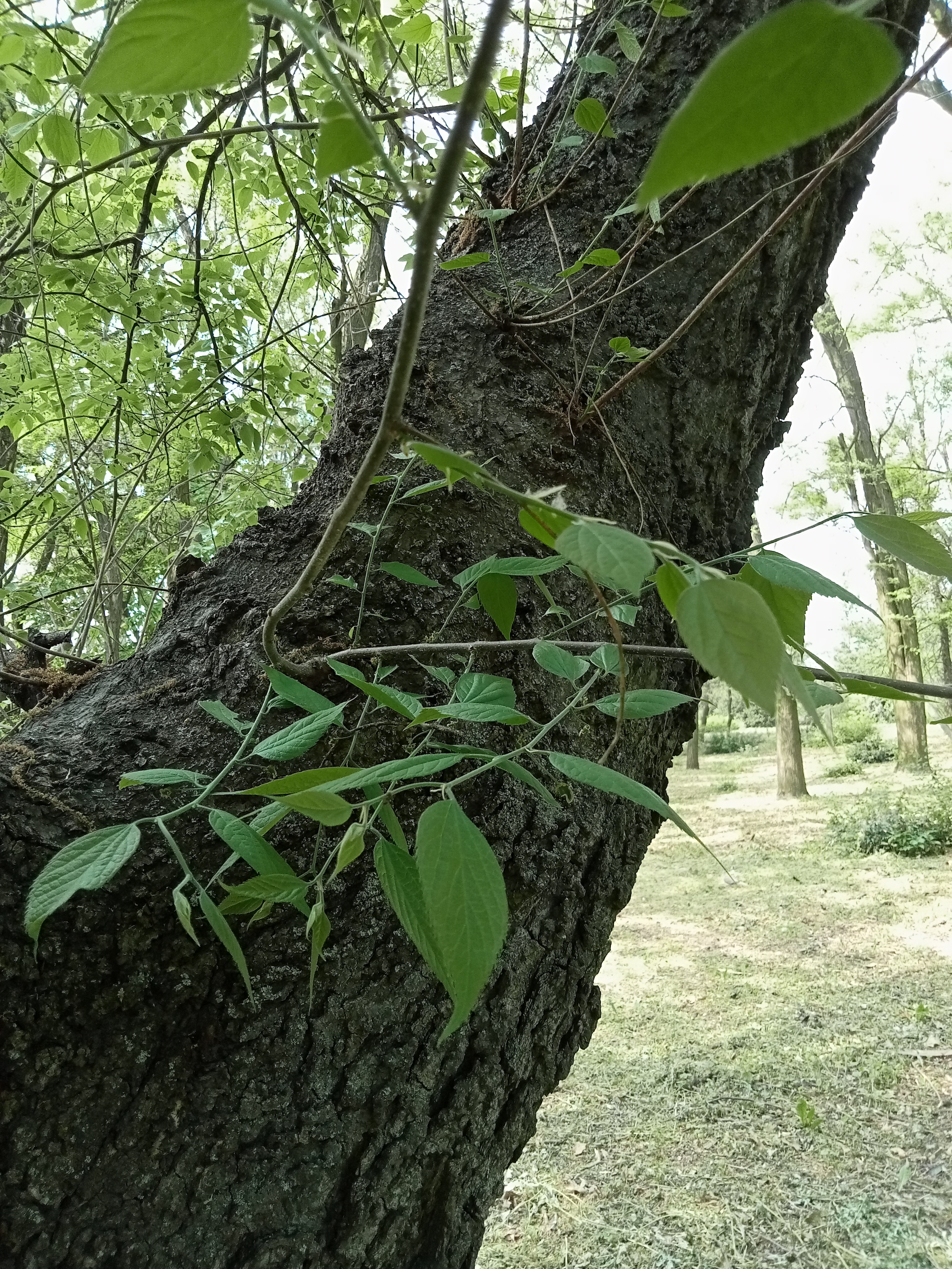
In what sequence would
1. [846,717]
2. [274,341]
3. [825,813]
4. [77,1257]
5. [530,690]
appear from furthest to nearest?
[846,717] → [825,813] → [274,341] → [530,690] → [77,1257]

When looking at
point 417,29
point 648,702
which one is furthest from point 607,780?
point 417,29

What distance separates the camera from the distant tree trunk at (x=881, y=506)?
854 centimetres

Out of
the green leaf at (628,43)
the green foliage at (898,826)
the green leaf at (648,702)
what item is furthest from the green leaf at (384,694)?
the green foliage at (898,826)

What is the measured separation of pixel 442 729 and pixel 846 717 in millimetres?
15577

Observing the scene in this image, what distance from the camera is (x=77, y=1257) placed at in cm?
50

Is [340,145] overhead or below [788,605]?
overhead

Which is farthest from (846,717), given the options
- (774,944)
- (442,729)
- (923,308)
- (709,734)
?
(442,729)

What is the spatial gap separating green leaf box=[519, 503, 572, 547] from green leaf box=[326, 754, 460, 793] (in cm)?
11

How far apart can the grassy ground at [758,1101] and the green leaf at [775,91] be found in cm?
276

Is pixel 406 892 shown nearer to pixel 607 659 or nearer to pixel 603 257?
pixel 607 659

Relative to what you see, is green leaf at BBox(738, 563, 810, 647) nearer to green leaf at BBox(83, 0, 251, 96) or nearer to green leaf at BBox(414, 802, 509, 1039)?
green leaf at BBox(414, 802, 509, 1039)

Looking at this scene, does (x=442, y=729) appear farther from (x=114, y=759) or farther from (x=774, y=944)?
(x=774, y=944)

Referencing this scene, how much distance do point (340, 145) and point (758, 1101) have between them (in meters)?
3.48

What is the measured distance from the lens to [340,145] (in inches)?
9.9
